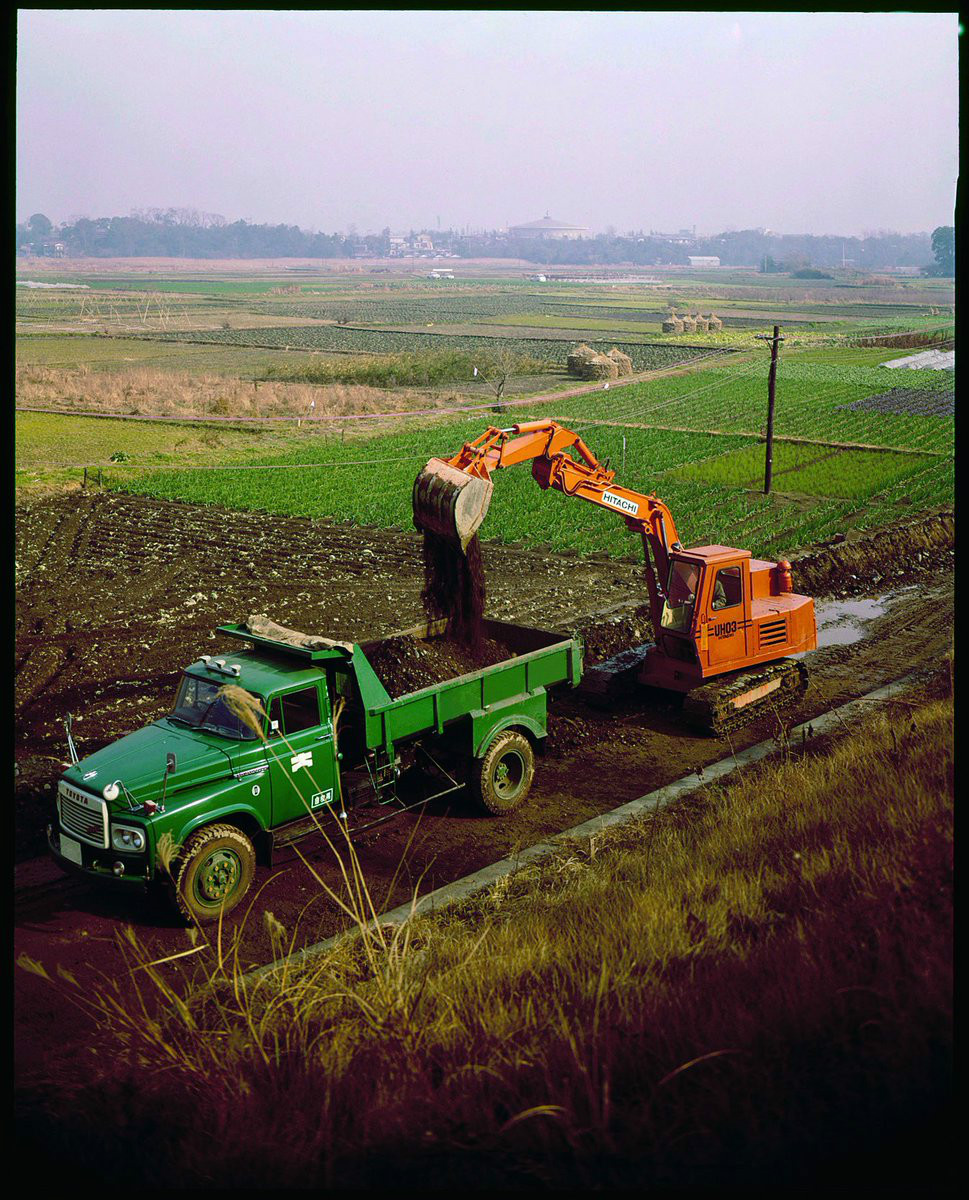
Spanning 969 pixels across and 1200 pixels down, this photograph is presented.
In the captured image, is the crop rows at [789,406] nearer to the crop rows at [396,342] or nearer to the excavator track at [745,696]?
the crop rows at [396,342]

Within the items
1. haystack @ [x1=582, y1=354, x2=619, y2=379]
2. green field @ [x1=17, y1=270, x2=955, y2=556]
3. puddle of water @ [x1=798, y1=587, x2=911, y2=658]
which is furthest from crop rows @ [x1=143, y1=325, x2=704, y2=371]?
puddle of water @ [x1=798, y1=587, x2=911, y2=658]

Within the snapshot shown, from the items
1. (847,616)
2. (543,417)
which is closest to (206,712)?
(847,616)

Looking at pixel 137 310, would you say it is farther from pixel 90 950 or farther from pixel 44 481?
pixel 90 950

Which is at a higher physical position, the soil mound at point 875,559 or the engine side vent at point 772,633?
the soil mound at point 875,559

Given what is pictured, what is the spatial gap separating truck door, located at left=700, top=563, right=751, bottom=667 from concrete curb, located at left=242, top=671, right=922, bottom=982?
4.41 ft

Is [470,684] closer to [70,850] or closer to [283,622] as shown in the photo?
[70,850]

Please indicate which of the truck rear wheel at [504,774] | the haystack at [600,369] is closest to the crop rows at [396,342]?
the haystack at [600,369]

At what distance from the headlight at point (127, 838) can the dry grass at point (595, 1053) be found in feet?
8.95

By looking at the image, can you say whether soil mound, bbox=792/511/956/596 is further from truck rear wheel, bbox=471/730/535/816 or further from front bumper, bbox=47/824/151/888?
front bumper, bbox=47/824/151/888

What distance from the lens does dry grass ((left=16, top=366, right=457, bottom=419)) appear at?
48031mm

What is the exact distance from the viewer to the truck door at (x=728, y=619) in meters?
16.1

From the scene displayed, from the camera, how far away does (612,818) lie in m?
13.1

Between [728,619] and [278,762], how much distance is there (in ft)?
27.9

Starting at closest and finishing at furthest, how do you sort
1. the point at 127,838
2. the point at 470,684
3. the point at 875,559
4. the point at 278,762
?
the point at 278,762 < the point at 127,838 < the point at 470,684 < the point at 875,559
